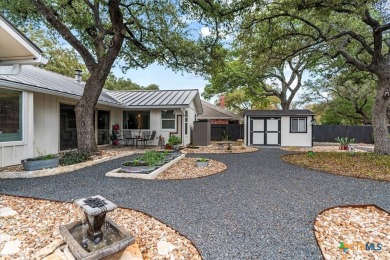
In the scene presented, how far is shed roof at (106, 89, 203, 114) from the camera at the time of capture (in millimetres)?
12227

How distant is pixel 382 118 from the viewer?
29.5ft

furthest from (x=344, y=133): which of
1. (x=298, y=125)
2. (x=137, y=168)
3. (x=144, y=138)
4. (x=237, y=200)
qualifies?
(x=137, y=168)

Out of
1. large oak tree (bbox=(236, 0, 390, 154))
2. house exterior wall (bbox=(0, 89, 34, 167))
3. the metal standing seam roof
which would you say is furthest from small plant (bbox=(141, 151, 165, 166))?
large oak tree (bbox=(236, 0, 390, 154))

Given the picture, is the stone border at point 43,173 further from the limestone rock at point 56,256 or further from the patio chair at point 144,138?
the patio chair at point 144,138

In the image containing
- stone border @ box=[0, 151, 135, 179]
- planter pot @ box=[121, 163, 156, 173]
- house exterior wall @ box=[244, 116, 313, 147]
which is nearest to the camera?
stone border @ box=[0, 151, 135, 179]

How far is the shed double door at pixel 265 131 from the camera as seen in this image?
14.2m

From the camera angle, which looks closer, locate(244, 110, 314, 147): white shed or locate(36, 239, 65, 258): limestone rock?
locate(36, 239, 65, 258): limestone rock

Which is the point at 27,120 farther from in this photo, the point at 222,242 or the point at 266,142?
the point at 266,142

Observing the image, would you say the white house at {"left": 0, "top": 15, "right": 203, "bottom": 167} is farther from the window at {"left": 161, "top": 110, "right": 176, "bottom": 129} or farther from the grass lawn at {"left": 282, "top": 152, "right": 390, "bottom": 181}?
the grass lawn at {"left": 282, "top": 152, "right": 390, "bottom": 181}

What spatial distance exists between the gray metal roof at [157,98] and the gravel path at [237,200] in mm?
6407

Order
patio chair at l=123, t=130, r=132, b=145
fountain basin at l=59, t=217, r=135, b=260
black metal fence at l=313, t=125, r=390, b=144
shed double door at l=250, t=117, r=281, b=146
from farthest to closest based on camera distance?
black metal fence at l=313, t=125, r=390, b=144
shed double door at l=250, t=117, r=281, b=146
patio chair at l=123, t=130, r=132, b=145
fountain basin at l=59, t=217, r=135, b=260

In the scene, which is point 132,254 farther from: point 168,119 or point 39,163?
point 168,119

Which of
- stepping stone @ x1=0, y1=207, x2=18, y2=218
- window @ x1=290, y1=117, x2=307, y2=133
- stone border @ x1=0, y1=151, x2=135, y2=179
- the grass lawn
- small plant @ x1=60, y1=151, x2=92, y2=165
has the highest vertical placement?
window @ x1=290, y1=117, x2=307, y2=133

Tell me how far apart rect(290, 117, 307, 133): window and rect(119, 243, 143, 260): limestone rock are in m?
13.6
